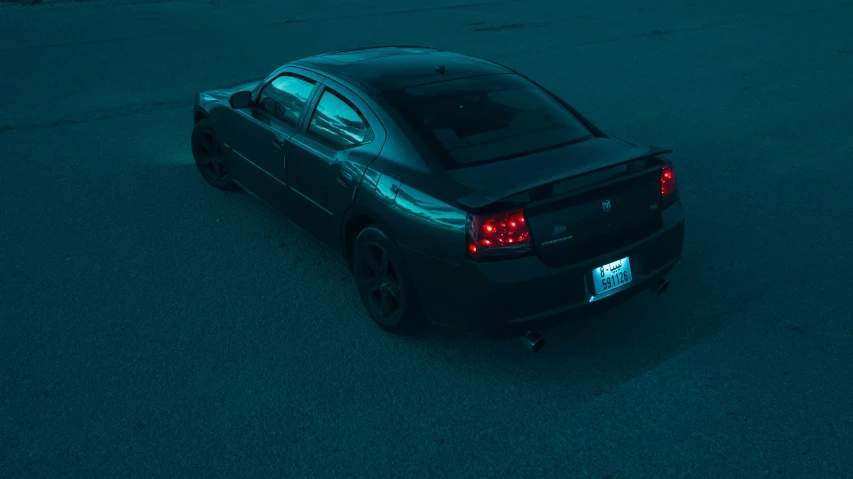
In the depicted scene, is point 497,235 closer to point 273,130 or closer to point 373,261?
point 373,261

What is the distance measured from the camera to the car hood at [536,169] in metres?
3.88

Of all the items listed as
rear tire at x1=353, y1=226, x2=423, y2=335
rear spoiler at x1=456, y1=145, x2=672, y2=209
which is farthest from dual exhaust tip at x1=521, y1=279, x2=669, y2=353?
rear spoiler at x1=456, y1=145, x2=672, y2=209

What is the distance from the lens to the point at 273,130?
562cm

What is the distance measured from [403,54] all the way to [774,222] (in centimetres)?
328

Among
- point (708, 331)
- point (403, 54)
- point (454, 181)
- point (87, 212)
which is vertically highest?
point (403, 54)

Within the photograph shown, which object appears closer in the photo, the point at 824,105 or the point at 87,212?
the point at 87,212

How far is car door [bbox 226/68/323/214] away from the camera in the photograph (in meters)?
5.44

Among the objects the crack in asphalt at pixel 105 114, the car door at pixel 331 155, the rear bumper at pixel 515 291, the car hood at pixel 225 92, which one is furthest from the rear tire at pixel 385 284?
the crack in asphalt at pixel 105 114

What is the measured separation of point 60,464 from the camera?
356 centimetres

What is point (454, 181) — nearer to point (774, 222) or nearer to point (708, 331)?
point (708, 331)

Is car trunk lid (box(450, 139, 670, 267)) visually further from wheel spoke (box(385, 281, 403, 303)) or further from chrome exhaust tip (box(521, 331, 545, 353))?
wheel spoke (box(385, 281, 403, 303))

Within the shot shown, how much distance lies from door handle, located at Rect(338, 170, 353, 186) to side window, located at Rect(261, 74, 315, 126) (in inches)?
32.6

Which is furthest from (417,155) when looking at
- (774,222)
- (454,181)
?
(774,222)

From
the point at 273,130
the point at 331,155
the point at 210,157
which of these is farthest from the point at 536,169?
the point at 210,157
